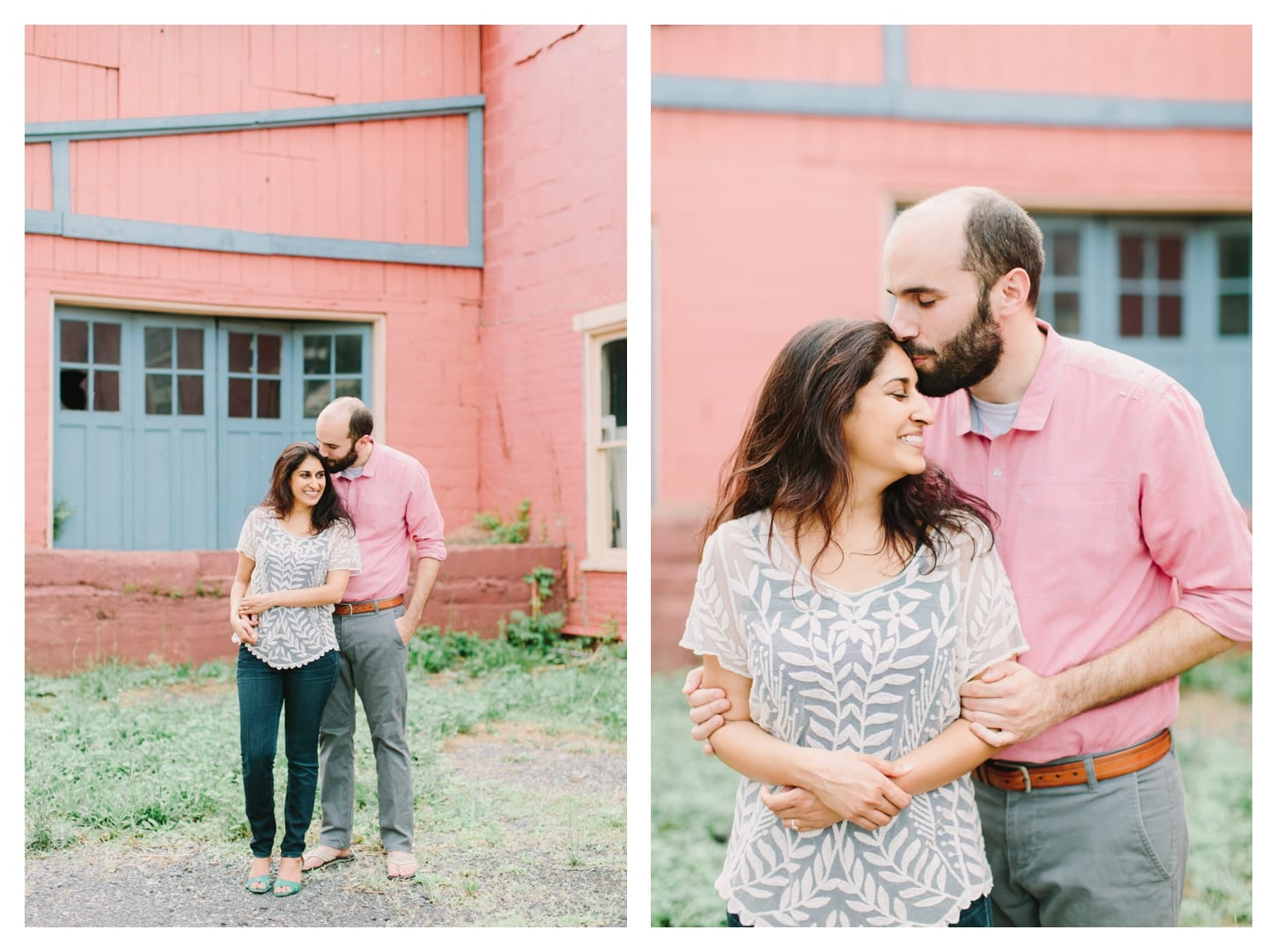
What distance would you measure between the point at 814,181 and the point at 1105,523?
2206mm

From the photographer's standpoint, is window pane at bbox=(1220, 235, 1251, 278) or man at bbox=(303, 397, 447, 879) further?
window pane at bbox=(1220, 235, 1251, 278)

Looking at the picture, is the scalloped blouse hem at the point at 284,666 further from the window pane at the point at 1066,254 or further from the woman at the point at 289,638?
the window pane at the point at 1066,254

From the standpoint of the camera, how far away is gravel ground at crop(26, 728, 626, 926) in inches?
104

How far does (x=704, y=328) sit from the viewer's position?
148 inches

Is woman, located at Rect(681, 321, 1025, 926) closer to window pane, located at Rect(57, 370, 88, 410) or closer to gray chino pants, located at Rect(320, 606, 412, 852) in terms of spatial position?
gray chino pants, located at Rect(320, 606, 412, 852)

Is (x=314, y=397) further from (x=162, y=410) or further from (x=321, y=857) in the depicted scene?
(x=321, y=857)

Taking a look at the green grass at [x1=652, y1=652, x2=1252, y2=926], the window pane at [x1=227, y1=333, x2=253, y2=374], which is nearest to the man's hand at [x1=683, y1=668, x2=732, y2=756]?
the green grass at [x1=652, y1=652, x2=1252, y2=926]

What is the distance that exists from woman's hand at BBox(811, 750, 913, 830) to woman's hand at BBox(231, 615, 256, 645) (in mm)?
1407

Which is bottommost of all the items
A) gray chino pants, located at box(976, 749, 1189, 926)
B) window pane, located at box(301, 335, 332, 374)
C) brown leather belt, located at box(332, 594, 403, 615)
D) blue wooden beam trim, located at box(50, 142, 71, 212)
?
gray chino pants, located at box(976, 749, 1189, 926)

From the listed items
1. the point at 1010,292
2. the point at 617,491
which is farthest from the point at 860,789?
the point at 617,491

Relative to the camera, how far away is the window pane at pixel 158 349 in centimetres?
280

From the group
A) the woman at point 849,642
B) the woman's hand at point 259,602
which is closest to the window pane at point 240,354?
the woman's hand at point 259,602

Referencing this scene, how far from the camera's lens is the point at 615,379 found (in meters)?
2.92

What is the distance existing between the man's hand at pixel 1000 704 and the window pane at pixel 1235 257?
2.75 metres
